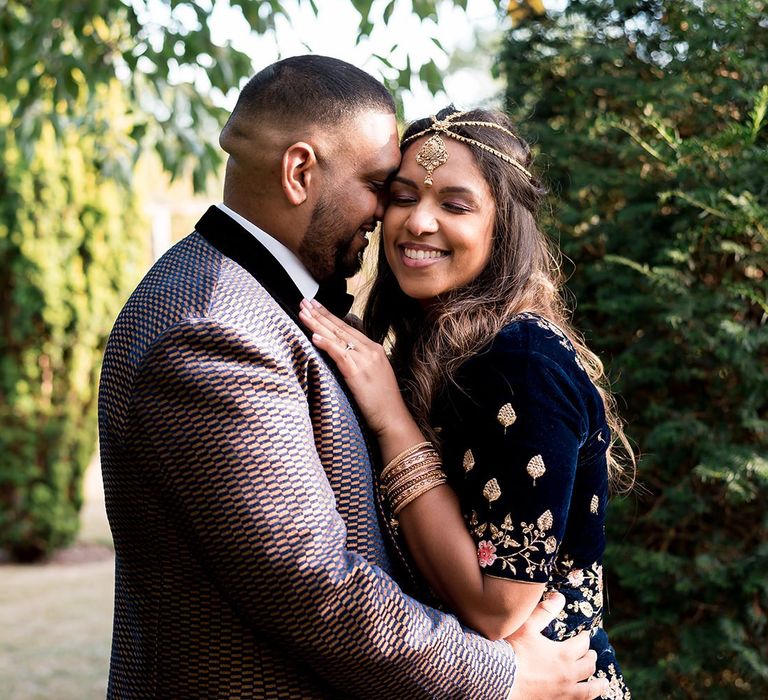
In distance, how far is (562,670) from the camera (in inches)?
87.9

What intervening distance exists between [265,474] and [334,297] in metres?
0.74

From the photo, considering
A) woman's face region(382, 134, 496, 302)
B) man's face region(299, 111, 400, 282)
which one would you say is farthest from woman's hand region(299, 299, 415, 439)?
woman's face region(382, 134, 496, 302)

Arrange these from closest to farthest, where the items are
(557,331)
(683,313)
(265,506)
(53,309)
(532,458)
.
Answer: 1. (265,506)
2. (532,458)
3. (557,331)
4. (683,313)
5. (53,309)

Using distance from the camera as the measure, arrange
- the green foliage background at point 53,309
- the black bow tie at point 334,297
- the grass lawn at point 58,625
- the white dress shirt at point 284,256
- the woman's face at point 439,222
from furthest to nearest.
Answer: the green foliage background at point 53,309 < the grass lawn at point 58,625 < the woman's face at point 439,222 < the black bow tie at point 334,297 < the white dress shirt at point 284,256

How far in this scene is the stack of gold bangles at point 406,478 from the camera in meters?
2.17

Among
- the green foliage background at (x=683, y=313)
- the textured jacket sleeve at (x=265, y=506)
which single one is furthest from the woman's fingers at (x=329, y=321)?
the green foliage background at (x=683, y=313)

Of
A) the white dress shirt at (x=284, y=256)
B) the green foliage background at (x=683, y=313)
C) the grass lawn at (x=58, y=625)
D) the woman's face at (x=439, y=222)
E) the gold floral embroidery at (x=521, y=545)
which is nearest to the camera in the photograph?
the gold floral embroidery at (x=521, y=545)

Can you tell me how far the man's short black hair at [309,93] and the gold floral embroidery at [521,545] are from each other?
99cm

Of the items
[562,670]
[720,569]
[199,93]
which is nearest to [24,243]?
[199,93]

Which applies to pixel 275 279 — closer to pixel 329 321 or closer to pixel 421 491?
pixel 329 321

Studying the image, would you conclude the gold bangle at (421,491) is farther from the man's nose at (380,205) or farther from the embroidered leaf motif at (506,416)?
the man's nose at (380,205)

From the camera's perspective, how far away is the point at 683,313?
3402 mm

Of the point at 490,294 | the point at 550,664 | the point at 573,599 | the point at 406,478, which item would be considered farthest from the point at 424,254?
the point at 550,664

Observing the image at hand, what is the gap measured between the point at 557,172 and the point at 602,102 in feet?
1.10
